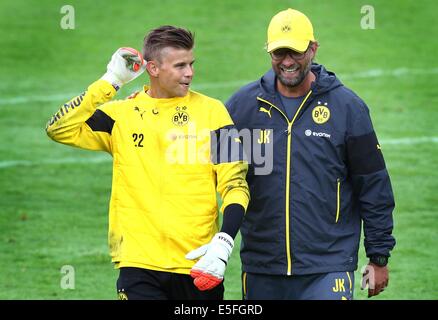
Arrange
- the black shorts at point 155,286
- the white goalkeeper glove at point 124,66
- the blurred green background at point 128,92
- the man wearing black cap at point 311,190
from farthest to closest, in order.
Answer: the blurred green background at point 128,92
the man wearing black cap at point 311,190
the white goalkeeper glove at point 124,66
the black shorts at point 155,286

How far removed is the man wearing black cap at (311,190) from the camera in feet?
27.0

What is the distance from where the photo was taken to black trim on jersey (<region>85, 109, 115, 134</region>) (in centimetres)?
807

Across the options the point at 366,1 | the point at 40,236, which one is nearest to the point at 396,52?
the point at 366,1

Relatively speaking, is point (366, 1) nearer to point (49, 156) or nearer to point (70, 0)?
point (70, 0)

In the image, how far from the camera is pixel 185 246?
777cm

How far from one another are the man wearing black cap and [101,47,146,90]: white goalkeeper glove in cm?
87

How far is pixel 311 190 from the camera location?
8.25m

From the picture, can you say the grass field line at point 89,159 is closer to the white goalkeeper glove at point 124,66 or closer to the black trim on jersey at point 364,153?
the white goalkeeper glove at point 124,66

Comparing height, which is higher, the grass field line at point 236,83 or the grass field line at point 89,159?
the grass field line at point 236,83

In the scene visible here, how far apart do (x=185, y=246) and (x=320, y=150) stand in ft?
3.76

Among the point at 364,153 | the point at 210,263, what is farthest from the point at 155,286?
the point at 364,153

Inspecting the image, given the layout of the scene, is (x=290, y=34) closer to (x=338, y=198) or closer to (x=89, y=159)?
(x=338, y=198)

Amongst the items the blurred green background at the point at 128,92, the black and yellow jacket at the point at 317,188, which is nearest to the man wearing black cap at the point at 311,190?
the black and yellow jacket at the point at 317,188

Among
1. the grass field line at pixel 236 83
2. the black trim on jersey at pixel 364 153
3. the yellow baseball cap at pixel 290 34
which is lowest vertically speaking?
the black trim on jersey at pixel 364 153
